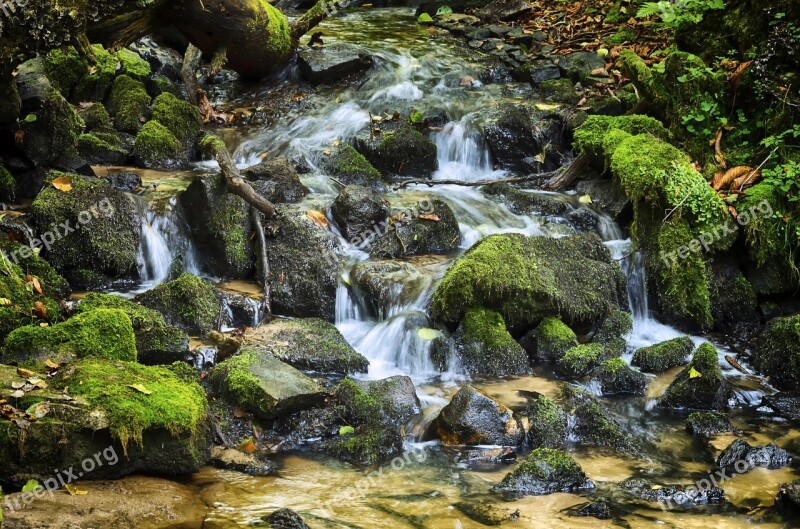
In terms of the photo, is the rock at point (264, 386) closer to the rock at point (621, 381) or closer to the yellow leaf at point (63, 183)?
the rock at point (621, 381)

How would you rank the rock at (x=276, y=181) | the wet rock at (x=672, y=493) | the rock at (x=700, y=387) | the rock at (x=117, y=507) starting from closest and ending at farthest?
the rock at (x=117, y=507), the wet rock at (x=672, y=493), the rock at (x=700, y=387), the rock at (x=276, y=181)

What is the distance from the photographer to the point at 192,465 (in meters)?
5.55

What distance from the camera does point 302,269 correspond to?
28.7 feet

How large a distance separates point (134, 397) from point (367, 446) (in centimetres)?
188

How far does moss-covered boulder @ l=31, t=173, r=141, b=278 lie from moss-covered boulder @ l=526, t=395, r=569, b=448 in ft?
16.1

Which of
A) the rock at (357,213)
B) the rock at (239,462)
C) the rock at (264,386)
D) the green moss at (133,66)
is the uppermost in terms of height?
the green moss at (133,66)

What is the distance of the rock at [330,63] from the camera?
45.6 feet

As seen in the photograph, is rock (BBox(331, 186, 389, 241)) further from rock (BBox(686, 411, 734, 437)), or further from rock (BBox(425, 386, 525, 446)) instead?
rock (BBox(686, 411, 734, 437))

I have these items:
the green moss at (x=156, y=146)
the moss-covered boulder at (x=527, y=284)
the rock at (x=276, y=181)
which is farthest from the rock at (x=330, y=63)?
the moss-covered boulder at (x=527, y=284)

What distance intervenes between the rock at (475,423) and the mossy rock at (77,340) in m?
2.65

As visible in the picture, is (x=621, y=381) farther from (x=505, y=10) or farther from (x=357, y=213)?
(x=505, y=10)

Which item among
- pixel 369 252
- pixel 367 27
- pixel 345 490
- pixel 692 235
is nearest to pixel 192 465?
pixel 345 490

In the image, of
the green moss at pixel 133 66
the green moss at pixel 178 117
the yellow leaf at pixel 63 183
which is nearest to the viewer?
the yellow leaf at pixel 63 183

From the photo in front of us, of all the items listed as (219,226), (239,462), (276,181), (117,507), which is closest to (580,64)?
(276,181)
